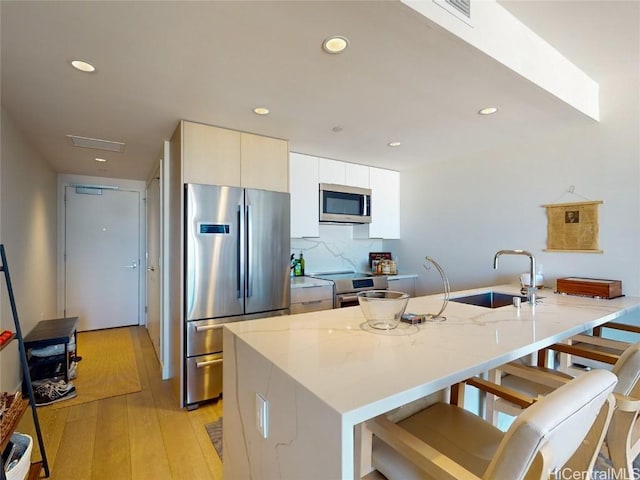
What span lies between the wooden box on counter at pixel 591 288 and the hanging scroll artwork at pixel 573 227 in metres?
0.38

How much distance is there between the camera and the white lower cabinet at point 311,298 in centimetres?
298

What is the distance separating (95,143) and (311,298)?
2.50 m

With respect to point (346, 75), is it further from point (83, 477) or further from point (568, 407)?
point (83, 477)

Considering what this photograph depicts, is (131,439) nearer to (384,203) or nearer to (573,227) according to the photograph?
(384,203)

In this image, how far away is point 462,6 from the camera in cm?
138

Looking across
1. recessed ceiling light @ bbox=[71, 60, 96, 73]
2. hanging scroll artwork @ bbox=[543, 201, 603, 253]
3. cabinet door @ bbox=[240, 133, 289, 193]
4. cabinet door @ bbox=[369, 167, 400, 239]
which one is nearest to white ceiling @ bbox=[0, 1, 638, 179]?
recessed ceiling light @ bbox=[71, 60, 96, 73]

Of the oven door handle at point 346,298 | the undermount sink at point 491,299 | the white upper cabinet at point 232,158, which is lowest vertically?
the oven door handle at point 346,298

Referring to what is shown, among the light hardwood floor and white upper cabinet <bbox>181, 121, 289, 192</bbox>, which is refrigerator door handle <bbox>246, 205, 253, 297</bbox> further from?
the light hardwood floor

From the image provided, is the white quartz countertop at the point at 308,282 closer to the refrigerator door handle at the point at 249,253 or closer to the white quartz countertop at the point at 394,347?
the refrigerator door handle at the point at 249,253

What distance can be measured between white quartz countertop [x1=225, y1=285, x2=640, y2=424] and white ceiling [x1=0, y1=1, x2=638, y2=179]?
126 cm

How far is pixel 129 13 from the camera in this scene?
1300 millimetres

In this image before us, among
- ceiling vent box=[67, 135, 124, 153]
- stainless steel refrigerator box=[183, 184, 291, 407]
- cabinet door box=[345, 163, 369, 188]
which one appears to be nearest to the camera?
stainless steel refrigerator box=[183, 184, 291, 407]

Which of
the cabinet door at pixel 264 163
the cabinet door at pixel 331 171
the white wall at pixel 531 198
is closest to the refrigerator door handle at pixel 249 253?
the cabinet door at pixel 264 163

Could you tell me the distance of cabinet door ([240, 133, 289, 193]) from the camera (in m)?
2.68
